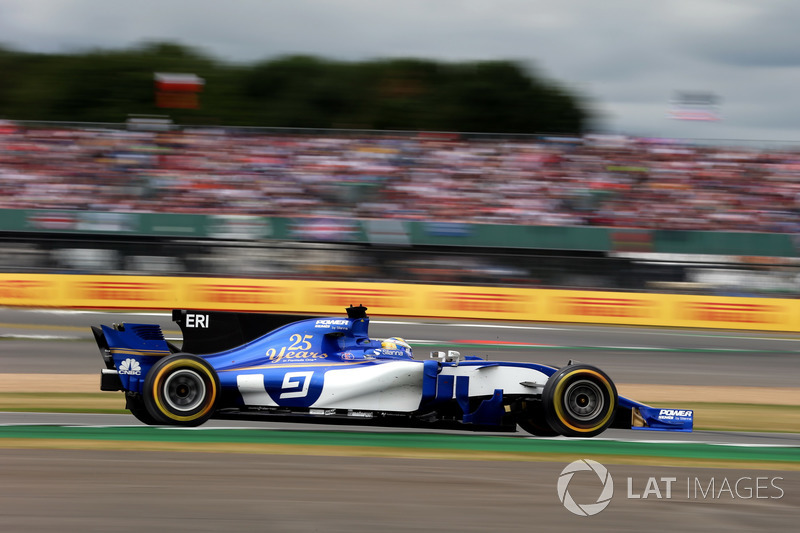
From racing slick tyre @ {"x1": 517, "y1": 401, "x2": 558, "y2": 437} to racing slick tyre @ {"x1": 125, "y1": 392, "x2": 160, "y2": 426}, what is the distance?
2859mm

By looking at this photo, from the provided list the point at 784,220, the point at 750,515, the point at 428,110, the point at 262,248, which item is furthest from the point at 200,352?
the point at 428,110

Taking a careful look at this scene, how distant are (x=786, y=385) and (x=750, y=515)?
7572 millimetres

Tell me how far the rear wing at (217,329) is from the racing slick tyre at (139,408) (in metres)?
0.54

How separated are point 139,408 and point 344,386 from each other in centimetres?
167

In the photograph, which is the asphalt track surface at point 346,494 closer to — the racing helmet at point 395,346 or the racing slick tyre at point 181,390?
the racing slick tyre at point 181,390

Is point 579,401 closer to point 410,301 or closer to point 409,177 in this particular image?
point 410,301

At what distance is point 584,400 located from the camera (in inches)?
284

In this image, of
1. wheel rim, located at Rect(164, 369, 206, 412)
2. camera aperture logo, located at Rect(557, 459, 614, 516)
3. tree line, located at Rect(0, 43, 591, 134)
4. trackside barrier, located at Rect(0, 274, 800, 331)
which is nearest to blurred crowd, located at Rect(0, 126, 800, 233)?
trackside barrier, located at Rect(0, 274, 800, 331)

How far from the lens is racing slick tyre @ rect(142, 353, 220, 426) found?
704 centimetres

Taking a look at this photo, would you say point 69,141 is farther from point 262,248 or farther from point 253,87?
point 253,87

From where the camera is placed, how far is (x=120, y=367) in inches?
284

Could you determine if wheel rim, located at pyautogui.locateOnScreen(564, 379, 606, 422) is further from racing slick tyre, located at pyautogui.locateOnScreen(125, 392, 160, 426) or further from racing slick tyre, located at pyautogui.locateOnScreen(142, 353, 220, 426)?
racing slick tyre, located at pyautogui.locateOnScreen(125, 392, 160, 426)

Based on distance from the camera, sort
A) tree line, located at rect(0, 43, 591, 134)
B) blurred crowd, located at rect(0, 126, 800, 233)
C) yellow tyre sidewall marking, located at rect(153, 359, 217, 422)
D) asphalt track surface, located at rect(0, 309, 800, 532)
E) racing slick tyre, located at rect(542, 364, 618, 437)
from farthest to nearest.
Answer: tree line, located at rect(0, 43, 591, 134), blurred crowd, located at rect(0, 126, 800, 233), racing slick tyre, located at rect(542, 364, 618, 437), yellow tyre sidewall marking, located at rect(153, 359, 217, 422), asphalt track surface, located at rect(0, 309, 800, 532)

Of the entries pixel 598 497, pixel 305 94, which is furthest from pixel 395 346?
pixel 305 94
